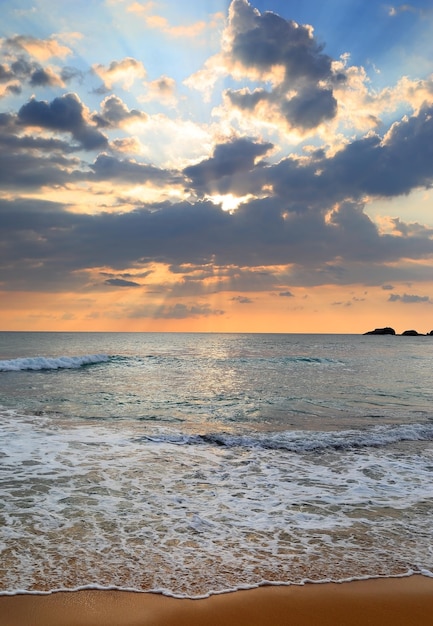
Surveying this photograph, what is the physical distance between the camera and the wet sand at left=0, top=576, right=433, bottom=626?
409cm

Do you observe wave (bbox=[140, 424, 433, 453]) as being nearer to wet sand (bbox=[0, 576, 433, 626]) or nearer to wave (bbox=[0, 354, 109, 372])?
wet sand (bbox=[0, 576, 433, 626])

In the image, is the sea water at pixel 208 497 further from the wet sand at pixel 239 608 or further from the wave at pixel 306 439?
the wet sand at pixel 239 608

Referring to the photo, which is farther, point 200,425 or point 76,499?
point 200,425

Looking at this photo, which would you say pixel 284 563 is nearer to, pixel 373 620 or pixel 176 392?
pixel 373 620

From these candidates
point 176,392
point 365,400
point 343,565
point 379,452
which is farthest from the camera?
point 176,392

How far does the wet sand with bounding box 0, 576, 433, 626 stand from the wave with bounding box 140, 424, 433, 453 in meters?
6.55

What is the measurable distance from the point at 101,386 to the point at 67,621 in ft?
69.7

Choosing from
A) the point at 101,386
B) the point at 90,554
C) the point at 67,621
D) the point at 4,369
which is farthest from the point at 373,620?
the point at 4,369

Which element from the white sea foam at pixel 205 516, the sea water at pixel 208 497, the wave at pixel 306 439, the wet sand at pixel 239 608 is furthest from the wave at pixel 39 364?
the wet sand at pixel 239 608

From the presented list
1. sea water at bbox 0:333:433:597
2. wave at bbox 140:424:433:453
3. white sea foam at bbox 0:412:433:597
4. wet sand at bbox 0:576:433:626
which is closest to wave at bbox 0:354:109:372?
sea water at bbox 0:333:433:597

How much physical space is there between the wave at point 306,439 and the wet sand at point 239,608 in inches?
258

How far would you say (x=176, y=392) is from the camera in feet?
72.9

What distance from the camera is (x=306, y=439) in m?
12.2

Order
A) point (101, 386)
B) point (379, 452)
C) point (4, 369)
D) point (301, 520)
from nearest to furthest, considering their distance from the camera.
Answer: point (301, 520)
point (379, 452)
point (101, 386)
point (4, 369)
